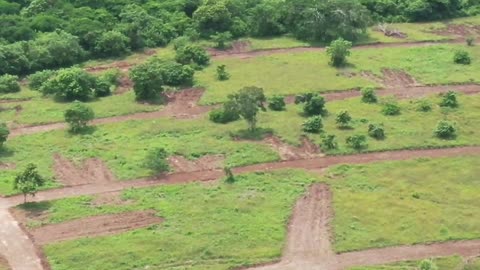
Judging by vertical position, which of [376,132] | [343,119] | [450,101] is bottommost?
[376,132]

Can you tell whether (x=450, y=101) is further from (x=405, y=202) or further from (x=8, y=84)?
(x=8, y=84)

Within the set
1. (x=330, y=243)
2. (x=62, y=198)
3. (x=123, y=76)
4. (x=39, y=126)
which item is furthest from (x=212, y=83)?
(x=330, y=243)

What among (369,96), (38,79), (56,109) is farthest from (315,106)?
(38,79)

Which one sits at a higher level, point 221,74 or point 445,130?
point 221,74

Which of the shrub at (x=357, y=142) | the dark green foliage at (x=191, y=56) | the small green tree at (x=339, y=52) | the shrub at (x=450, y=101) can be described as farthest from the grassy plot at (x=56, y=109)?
the shrub at (x=450, y=101)

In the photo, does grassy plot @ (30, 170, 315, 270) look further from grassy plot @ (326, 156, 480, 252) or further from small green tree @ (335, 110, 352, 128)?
small green tree @ (335, 110, 352, 128)

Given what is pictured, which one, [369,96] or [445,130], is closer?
[445,130]

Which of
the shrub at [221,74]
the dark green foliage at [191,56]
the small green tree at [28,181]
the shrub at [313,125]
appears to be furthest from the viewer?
the dark green foliage at [191,56]

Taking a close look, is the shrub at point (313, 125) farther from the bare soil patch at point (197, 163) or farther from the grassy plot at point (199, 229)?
the bare soil patch at point (197, 163)
